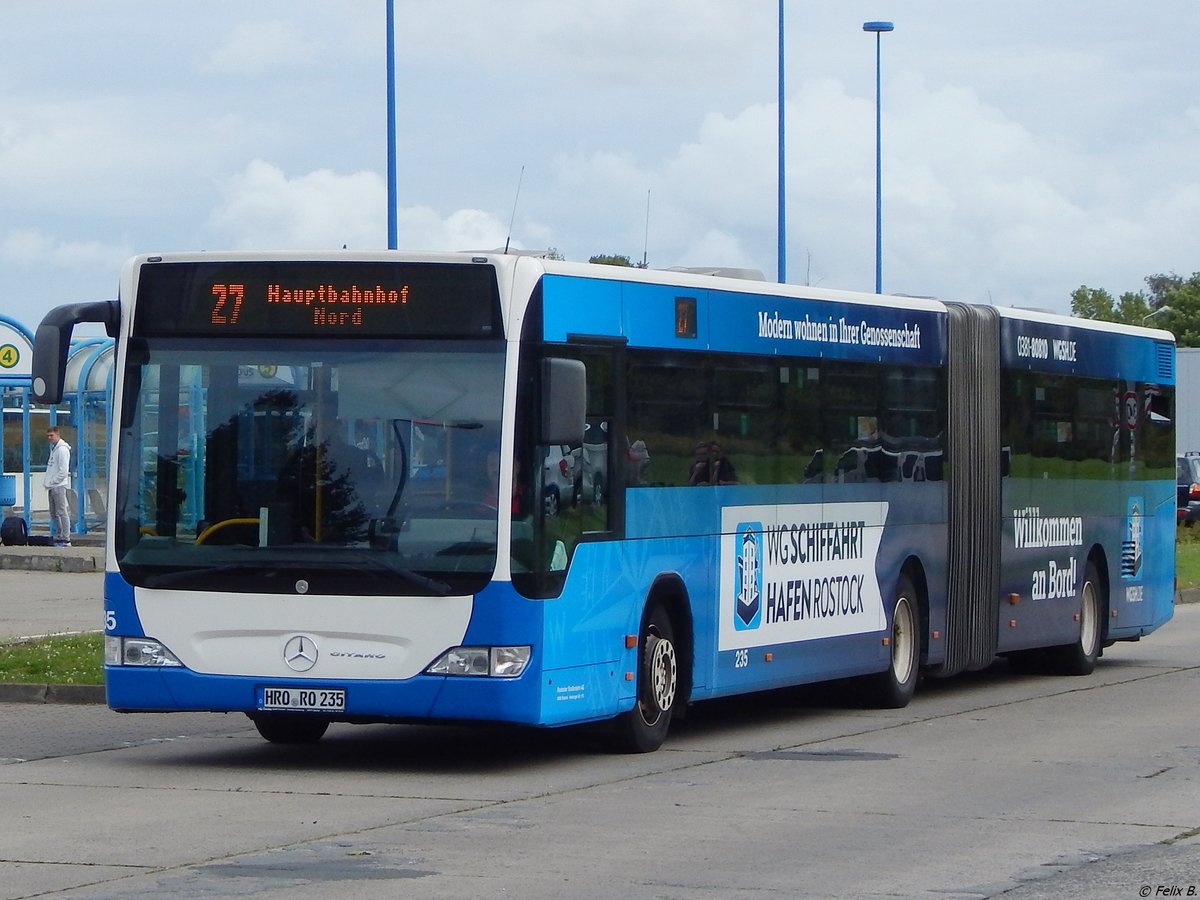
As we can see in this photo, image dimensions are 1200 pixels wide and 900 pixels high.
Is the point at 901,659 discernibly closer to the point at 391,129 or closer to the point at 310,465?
the point at 310,465

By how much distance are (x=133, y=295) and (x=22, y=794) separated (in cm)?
287

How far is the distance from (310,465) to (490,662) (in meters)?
1.45

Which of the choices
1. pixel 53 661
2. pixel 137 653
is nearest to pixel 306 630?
pixel 137 653

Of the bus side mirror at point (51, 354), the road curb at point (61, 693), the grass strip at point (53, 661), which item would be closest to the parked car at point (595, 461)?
the bus side mirror at point (51, 354)

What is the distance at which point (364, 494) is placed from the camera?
489 inches

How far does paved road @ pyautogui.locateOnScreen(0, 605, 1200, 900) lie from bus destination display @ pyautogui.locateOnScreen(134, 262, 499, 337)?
2438 mm

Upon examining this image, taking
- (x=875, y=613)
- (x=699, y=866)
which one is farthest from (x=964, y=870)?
(x=875, y=613)

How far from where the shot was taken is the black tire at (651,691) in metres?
13.5

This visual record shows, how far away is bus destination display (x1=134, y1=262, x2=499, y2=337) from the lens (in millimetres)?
12531

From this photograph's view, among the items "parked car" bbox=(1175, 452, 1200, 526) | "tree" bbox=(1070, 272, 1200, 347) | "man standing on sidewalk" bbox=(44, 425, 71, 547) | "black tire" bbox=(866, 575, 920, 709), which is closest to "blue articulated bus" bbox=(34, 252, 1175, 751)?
"black tire" bbox=(866, 575, 920, 709)

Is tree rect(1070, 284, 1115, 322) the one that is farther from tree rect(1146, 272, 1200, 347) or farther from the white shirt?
the white shirt

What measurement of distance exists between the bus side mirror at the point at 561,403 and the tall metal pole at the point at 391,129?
796 inches

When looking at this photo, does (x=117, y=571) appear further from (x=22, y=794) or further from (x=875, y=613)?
(x=875, y=613)

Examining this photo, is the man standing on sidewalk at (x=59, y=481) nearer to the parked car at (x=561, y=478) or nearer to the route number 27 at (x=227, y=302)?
the route number 27 at (x=227, y=302)
